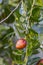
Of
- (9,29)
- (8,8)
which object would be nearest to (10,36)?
(9,29)

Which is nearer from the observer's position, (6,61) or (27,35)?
(27,35)

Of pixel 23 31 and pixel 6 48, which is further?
pixel 6 48

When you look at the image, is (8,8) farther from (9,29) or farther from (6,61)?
(6,61)

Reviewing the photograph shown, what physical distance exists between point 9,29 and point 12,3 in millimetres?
167

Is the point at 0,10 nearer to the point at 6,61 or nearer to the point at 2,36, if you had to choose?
the point at 2,36

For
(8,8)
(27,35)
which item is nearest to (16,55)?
(27,35)

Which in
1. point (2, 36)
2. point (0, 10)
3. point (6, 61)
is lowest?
point (6, 61)

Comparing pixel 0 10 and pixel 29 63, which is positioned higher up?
pixel 0 10

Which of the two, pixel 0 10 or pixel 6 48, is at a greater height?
pixel 0 10

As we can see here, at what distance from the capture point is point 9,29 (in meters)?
1.19

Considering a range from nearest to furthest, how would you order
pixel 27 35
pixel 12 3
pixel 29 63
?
pixel 27 35 → pixel 29 63 → pixel 12 3

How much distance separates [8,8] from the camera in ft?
3.87

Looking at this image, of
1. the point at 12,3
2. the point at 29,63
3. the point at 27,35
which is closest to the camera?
the point at 27,35

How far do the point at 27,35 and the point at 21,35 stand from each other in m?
0.04
